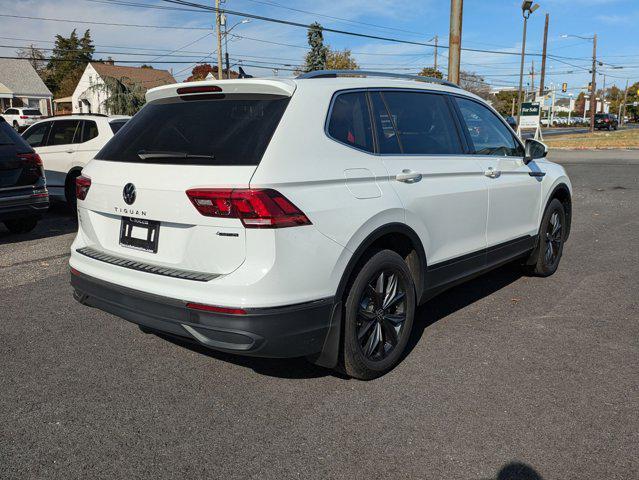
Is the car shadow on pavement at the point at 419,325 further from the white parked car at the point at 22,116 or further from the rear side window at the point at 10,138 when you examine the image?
the white parked car at the point at 22,116

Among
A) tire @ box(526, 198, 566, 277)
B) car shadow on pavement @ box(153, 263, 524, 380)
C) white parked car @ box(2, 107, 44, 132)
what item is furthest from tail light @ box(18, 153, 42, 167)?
white parked car @ box(2, 107, 44, 132)

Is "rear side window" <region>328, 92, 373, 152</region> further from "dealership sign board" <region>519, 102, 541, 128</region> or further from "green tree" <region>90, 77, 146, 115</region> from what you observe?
"green tree" <region>90, 77, 146, 115</region>

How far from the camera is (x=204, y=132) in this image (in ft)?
10.5

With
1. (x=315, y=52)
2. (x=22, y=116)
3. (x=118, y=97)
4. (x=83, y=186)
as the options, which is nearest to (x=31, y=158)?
(x=83, y=186)

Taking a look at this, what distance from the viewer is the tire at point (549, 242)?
5.62 metres

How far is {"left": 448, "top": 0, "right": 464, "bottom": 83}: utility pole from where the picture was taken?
1120cm

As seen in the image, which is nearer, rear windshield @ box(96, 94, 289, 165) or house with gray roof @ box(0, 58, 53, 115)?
rear windshield @ box(96, 94, 289, 165)

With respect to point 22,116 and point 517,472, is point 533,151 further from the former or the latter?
point 22,116

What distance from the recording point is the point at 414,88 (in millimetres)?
4105

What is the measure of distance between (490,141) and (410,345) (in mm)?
1900

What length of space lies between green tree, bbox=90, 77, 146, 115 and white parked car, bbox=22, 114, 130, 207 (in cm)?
2455

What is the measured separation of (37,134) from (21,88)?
65.4m

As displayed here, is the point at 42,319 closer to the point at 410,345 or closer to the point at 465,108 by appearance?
the point at 410,345

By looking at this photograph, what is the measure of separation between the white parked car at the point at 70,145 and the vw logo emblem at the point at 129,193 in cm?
662
